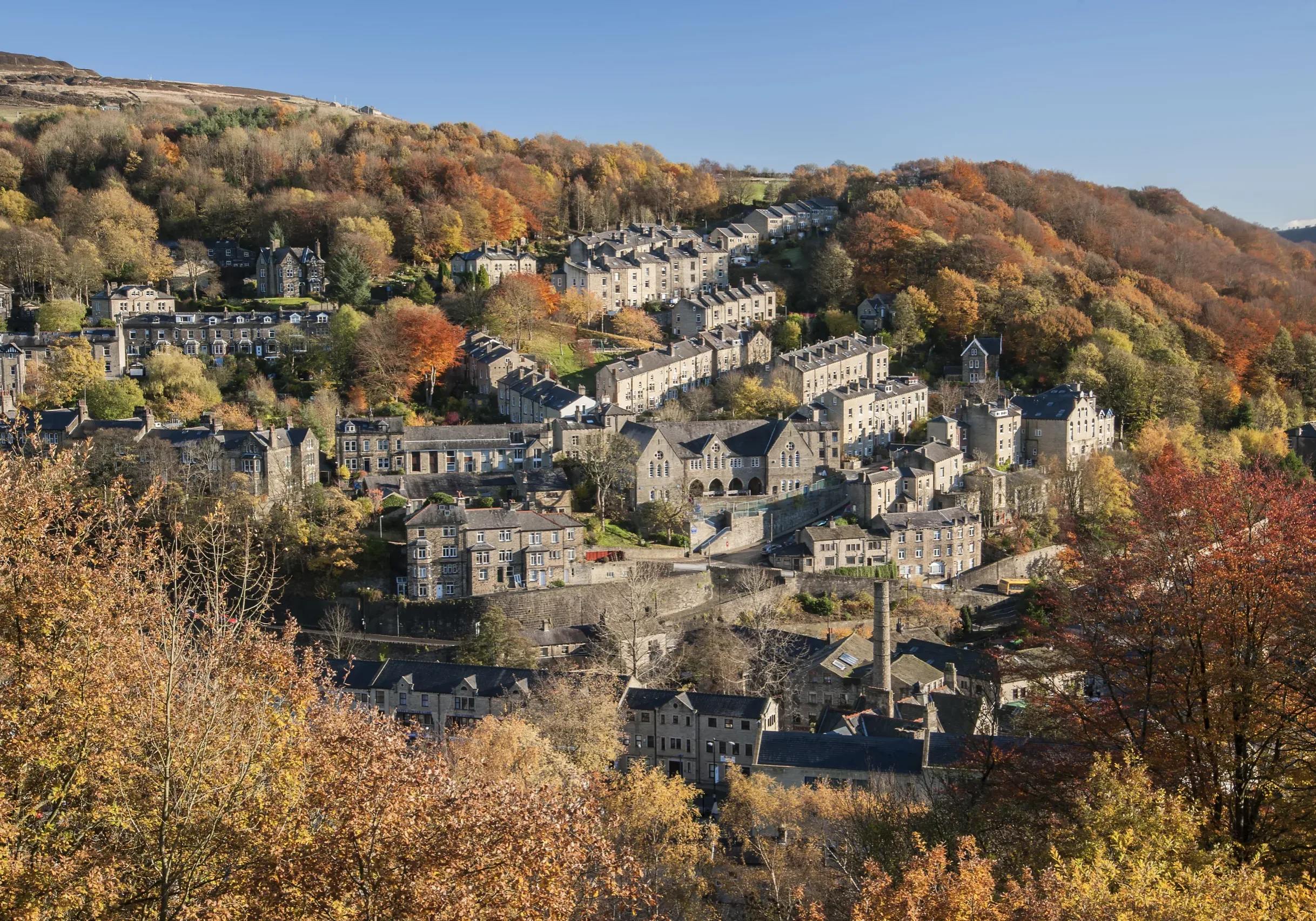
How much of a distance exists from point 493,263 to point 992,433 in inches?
958

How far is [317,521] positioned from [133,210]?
33019 millimetres

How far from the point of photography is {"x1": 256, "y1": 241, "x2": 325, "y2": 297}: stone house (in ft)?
191

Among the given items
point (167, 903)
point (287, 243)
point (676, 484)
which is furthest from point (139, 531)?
point (287, 243)

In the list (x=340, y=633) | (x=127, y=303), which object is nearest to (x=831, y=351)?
(x=340, y=633)

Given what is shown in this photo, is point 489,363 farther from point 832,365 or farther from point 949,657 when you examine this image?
point 949,657

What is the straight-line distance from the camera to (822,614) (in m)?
39.9

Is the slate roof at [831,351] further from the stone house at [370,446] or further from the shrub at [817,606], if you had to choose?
the stone house at [370,446]

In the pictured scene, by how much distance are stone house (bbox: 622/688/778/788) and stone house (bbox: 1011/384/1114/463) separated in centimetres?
2300

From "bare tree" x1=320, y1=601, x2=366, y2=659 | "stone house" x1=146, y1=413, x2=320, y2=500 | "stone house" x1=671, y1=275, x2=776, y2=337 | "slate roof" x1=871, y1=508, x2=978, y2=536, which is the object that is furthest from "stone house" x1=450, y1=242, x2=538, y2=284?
"bare tree" x1=320, y1=601, x2=366, y2=659

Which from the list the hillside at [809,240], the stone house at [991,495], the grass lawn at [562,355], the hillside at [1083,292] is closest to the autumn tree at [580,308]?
the grass lawn at [562,355]

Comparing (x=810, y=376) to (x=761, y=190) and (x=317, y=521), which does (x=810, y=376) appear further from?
(x=761, y=190)

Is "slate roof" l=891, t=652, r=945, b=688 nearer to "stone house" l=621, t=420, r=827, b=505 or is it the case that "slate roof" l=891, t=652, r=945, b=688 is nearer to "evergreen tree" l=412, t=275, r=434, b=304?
"stone house" l=621, t=420, r=827, b=505

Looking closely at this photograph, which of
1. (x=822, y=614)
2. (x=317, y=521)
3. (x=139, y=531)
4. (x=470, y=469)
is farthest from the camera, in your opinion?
(x=470, y=469)

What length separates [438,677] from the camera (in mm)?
31922
